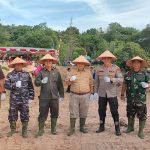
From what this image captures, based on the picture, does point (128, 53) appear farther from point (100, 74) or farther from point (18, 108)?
point (18, 108)

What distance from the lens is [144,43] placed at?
66.2 m

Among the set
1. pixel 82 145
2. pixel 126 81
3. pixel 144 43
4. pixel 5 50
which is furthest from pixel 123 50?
pixel 144 43

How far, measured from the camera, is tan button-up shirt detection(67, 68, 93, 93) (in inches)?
342

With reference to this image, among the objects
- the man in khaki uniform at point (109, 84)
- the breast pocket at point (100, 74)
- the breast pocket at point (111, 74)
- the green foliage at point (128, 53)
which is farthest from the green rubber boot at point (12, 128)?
the green foliage at point (128, 53)

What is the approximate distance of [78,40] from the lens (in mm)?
82438

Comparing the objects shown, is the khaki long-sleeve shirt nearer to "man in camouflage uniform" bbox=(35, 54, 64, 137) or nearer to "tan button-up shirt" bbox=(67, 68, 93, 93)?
"man in camouflage uniform" bbox=(35, 54, 64, 137)

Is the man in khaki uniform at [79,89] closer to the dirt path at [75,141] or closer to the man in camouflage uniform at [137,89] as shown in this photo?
the dirt path at [75,141]

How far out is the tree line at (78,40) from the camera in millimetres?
44400

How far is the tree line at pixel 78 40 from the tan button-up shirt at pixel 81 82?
12410 millimetres

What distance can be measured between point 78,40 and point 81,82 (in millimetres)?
74087

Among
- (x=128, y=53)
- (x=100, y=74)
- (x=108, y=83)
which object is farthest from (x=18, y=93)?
(x=128, y=53)

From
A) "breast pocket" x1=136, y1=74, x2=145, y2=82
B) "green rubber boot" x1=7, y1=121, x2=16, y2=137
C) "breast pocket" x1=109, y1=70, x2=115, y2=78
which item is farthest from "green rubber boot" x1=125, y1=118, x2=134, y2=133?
"green rubber boot" x1=7, y1=121, x2=16, y2=137

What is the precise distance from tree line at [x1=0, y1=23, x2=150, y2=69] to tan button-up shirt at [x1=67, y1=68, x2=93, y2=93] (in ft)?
40.7

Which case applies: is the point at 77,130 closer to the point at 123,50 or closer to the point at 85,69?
the point at 85,69
